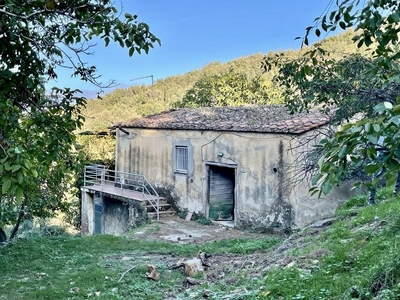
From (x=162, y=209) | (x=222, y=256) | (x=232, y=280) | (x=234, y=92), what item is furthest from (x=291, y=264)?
(x=234, y=92)

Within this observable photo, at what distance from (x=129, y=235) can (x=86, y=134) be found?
979cm

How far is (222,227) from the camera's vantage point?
12.8 m

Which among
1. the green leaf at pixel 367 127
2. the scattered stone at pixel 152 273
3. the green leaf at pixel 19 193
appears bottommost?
the scattered stone at pixel 152 273

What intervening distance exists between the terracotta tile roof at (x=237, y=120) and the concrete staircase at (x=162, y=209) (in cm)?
286

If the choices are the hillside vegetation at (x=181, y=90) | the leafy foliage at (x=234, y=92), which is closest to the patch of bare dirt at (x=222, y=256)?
the hillside vegetation at (x=181, y=90)

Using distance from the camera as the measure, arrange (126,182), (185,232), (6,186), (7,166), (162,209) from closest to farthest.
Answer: (6,186)
(7,166)
(185,232)
(162,209)
(126,182)

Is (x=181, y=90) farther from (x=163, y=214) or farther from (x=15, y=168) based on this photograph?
(x=15, y=168)

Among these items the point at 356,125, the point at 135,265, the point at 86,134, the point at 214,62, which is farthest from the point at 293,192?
the point at 214,62

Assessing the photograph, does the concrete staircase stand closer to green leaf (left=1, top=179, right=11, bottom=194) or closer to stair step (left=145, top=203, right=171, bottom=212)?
stair step (left=145, top=203, right=171, bottom=212)

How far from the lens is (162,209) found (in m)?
14.5

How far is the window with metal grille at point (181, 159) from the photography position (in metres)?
14.4

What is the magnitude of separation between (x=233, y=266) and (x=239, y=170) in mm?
6133

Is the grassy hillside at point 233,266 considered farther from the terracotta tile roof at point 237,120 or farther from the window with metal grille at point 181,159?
the window with metal grille at point 181,159

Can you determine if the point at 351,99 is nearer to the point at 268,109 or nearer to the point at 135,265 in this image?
the point at 135,265
